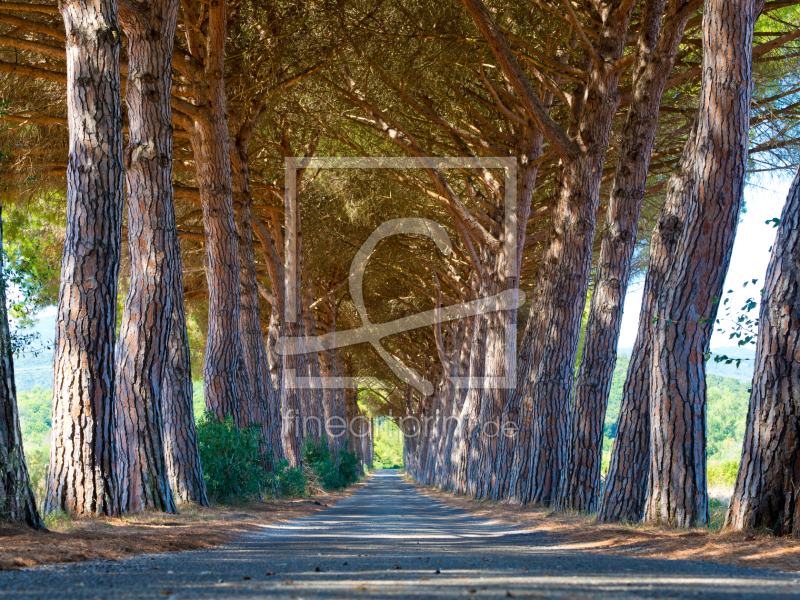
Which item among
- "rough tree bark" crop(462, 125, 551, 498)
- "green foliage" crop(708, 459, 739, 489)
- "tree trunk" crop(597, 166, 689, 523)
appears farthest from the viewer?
"green foliage" crop(708, 459, 739, 489)

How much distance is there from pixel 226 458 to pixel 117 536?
5708mm

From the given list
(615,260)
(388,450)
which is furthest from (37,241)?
(388,450)

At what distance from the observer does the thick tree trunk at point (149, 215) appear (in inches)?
342

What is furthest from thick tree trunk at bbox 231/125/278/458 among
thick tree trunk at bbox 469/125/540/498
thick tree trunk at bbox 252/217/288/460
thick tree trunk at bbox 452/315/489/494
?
thick tree trunk at bbox 452/315/489/494

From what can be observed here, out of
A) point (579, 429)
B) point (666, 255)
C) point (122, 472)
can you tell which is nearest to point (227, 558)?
point (122, 472)

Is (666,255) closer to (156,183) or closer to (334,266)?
(156,183)

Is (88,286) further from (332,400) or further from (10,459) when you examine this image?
(332,400)

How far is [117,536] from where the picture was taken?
19.3 ft

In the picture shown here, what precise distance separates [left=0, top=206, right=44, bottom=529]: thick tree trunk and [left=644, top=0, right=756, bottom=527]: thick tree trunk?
537 centimetres

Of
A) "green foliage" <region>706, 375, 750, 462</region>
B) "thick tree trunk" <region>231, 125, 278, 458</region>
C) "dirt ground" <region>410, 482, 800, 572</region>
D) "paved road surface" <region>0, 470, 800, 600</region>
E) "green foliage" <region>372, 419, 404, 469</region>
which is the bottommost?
"green foliage" <region>372, 419, 404, 469</region>

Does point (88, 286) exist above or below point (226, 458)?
above

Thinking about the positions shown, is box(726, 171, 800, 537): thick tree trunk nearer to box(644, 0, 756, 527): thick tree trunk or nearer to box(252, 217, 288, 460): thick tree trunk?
box(644, 0, 756, 527): thick tree trunk

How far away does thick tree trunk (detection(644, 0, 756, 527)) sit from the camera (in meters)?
7.03

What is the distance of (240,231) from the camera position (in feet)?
46.7
